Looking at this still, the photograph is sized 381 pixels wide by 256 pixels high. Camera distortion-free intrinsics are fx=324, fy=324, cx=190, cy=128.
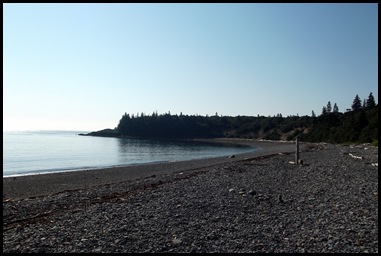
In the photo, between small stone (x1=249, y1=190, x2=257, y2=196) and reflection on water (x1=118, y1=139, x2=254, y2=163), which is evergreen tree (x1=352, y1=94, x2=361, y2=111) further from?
small stone (x1=249, y1=190, x2=257, y2=196)

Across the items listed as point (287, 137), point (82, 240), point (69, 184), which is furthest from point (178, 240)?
point (287, 137)

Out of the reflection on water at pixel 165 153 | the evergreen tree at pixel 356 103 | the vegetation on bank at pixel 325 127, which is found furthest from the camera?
the evergreen tree at pixel 356 103

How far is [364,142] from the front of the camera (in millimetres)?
62969

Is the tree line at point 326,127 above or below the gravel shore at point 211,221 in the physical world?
above

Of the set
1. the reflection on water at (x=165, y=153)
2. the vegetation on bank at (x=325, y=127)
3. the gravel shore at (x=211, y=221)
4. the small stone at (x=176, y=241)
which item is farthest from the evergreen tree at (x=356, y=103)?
the small stone at (x=176, y=241)

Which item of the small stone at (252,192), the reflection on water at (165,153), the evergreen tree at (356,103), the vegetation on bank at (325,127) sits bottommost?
the reflection on water at (165,153)

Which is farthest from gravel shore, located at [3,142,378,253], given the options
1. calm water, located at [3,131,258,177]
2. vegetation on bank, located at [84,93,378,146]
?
vegetation on bank, located at [84,93,378,146]

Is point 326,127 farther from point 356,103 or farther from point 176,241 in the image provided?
point 176,241

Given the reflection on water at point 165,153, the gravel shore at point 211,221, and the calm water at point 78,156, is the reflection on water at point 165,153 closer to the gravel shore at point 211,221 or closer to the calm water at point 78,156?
the calm water at point 78,156

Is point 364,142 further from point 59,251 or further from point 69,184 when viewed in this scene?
point 59,251

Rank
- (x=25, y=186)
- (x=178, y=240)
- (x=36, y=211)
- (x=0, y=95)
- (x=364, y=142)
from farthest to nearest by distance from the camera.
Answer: (x=364, y=142) < (x=25, y=186) < (x=36, y=211) < (x=178, y=240) < (x=0, y=95)

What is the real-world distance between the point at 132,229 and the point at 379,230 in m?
6.72

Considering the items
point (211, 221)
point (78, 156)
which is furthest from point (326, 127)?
point (211, 221)

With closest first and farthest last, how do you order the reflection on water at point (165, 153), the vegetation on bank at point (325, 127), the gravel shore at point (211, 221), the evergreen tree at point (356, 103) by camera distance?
the gravel shore at point (211, 221) < the reflection on water at point (165, 153) < the vegetation on bank at point (325, 127) < the evergreen tree at point (356, 103)
